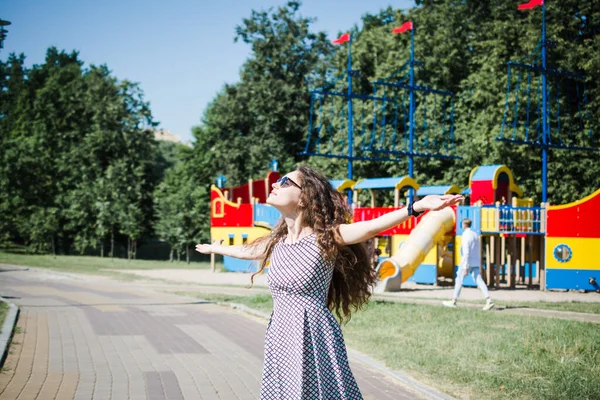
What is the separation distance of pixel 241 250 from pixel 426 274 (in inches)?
788

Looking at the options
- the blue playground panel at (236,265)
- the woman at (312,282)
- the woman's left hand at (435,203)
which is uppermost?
the woman's left hand at (435,203)

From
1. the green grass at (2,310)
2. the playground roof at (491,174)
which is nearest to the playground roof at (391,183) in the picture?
the playground roof at (491,174)

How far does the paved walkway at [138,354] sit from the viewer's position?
7.63 metres

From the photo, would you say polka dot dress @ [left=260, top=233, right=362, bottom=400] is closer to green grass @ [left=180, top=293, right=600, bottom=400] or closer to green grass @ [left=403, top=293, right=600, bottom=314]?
green grass @ [left=180, top=293, right=600, bottom=400]

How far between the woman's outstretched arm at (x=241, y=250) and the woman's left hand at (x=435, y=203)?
4.29 ft

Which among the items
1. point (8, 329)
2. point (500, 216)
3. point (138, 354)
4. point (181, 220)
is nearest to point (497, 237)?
point (500, 216)

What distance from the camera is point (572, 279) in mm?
21266

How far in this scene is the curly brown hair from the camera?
452 centimetres

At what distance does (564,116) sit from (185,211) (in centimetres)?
2417

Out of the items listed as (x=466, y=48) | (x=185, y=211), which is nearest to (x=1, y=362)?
(x=466, y=48)

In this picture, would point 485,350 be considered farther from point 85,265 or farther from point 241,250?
point 85,265

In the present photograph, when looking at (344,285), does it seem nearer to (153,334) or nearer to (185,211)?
(153,334)

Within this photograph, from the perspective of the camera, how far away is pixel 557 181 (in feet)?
105

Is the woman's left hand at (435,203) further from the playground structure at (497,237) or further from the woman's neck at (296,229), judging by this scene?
the playground structure at (497,237)
